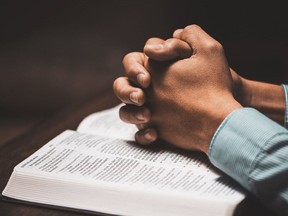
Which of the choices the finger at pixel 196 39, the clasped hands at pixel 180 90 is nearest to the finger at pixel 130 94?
the clasped hands at pixel 180 90

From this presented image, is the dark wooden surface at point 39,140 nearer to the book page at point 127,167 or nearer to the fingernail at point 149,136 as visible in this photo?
the book page at point 127,167

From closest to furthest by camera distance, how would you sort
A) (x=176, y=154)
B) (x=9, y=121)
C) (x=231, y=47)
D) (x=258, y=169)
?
(x=258, y=169), (x=176, y=154), (x=231, y=47), (x=9, y=121)

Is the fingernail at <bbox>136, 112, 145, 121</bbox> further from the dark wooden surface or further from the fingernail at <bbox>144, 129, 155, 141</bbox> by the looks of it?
the dark wooden surface

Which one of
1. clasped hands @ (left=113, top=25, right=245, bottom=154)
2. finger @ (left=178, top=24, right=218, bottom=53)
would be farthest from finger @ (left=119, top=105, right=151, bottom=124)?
finger @ (left=178, top=24, right=218, bottom=53)

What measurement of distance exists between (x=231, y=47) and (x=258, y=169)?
85 cm

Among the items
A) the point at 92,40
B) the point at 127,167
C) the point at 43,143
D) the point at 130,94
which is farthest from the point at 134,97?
the point at 92,40

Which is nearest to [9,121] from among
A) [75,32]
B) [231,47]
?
[75,32]

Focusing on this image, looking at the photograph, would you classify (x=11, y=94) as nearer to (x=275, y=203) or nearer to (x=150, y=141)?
(x=150, y=141)

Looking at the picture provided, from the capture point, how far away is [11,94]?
4.83 ft

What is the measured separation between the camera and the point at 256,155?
24.4 inches

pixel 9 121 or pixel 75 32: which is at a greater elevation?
pixel 75 32

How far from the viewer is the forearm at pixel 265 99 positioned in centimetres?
83

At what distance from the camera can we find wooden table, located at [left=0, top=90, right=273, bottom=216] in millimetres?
634

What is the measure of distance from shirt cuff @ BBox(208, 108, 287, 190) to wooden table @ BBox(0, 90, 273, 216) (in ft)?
0.13
